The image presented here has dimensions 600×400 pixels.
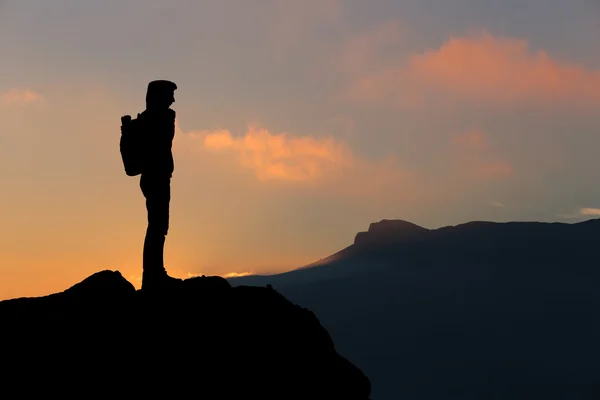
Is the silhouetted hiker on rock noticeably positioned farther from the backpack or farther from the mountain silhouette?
the mountain silhouette

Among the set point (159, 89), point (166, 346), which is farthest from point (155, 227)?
point (166, 346)

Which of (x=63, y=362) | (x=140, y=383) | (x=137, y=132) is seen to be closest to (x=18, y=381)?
(x=63, y=362)

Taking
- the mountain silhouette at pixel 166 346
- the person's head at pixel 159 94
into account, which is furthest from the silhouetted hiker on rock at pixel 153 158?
the mountain silhouette at pixel 166 346

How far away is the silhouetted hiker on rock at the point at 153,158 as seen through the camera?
22.8 meters

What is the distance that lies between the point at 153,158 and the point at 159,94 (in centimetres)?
215

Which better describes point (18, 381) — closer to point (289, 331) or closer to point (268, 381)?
point (268, 381)

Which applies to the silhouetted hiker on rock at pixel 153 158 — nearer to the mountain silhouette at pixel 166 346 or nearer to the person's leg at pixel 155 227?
the person's leg at pixel 155 227

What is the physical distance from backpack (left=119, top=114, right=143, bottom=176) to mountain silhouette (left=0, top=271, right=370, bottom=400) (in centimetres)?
372

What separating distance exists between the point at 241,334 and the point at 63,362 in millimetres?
5064

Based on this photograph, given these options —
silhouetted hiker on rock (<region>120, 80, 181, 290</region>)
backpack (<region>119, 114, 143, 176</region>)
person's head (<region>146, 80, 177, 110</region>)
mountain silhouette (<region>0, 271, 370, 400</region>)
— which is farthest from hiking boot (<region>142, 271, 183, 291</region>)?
person's head (<region>146, 80, 177, 110</region>)

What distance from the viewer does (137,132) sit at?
22844 mm

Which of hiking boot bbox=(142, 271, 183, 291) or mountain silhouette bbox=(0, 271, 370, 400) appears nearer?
mountain silhouette bbox=(0, 271, 370, 400)

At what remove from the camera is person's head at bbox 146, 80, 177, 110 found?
2288 cm

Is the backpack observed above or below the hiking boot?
above
